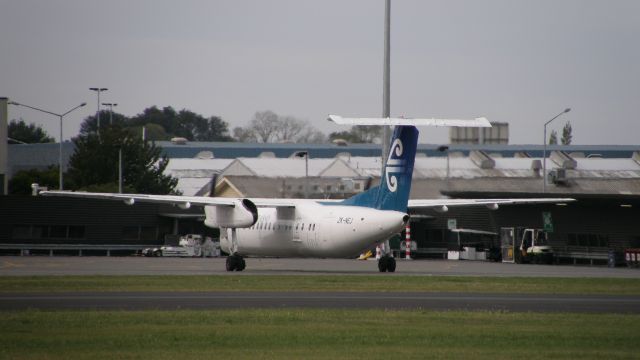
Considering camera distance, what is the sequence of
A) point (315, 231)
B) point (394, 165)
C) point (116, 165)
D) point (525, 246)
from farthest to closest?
point (116, 165) → point (525, 246) → point (315, 231) → point (394, 165)

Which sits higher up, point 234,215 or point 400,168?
point 400,168

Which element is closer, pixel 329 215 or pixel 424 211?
pixel 329 215

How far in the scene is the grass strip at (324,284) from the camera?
37500 millimetres

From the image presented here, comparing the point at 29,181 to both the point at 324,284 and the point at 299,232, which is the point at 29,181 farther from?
the point at 324,284

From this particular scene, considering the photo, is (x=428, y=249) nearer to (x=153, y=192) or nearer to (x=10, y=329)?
(x=153, y=192)

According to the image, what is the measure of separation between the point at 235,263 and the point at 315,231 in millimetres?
4138

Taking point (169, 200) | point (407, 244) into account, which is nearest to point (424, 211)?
point (407, 244)

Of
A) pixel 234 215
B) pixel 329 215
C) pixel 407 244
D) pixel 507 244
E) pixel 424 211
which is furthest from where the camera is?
pixel 424 211

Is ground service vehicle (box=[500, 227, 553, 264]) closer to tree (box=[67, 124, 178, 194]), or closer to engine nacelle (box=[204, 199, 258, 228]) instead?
engine nacelle (box=[204, 199, 258, 228])

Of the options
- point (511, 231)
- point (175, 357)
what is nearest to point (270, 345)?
point (175, 357)

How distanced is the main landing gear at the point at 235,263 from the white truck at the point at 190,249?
26.0 meters

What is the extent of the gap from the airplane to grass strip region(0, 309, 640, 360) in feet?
58.7

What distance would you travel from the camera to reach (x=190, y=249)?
77812 millimetres

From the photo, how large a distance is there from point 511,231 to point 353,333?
155 ft
